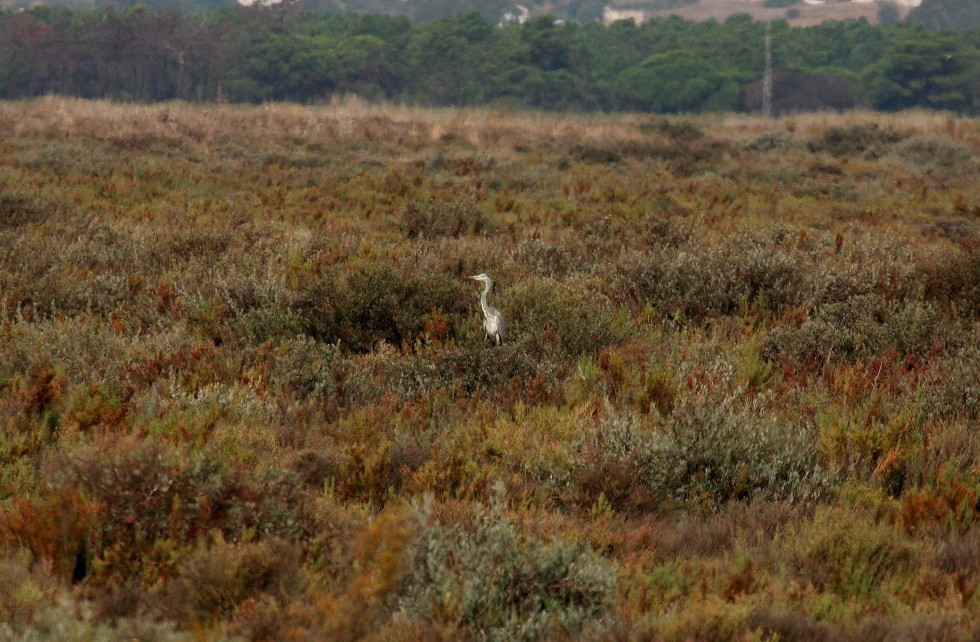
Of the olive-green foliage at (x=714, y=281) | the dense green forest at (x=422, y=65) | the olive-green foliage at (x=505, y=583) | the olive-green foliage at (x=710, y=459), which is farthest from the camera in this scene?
the dense green forest at (x=422, y=65)

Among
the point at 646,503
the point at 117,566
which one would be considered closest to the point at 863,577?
the point at 646,503

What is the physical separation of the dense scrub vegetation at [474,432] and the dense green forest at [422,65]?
44.4m

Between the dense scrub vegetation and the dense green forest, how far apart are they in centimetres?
4439

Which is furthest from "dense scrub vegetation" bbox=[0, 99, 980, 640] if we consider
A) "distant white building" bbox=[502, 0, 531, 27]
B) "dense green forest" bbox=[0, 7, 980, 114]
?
"distant white building" bbox=[502, 0, 531, 27]

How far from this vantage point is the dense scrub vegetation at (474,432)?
128 inches

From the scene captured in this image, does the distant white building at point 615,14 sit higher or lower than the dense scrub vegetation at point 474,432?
higher

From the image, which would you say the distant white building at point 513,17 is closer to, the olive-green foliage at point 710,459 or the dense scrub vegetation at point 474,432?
the dense scrub vegetation at point 474,432

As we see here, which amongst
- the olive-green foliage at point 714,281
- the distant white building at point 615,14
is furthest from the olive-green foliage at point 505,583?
the distant white building at point 615,14

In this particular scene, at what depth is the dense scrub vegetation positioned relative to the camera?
3.24 m

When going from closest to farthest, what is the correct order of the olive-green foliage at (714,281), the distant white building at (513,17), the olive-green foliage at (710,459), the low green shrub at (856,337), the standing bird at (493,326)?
the olive-green foliage at (710,459) < the standing bird at (493,326) < the low green shrub at (856,337) < the olive-green foliage at (714,281) < the distant white building at (513,17)

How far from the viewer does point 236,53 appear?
178 ft

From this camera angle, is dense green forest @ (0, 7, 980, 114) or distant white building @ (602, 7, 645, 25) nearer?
dense green forest @ (0, 7, 980, 114)

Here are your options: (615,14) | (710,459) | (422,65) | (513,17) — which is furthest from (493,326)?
(615,14)

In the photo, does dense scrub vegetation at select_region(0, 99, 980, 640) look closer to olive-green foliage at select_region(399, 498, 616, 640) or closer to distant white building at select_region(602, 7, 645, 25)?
olive-green foliage at select_region(399, 498, 616, 640)
